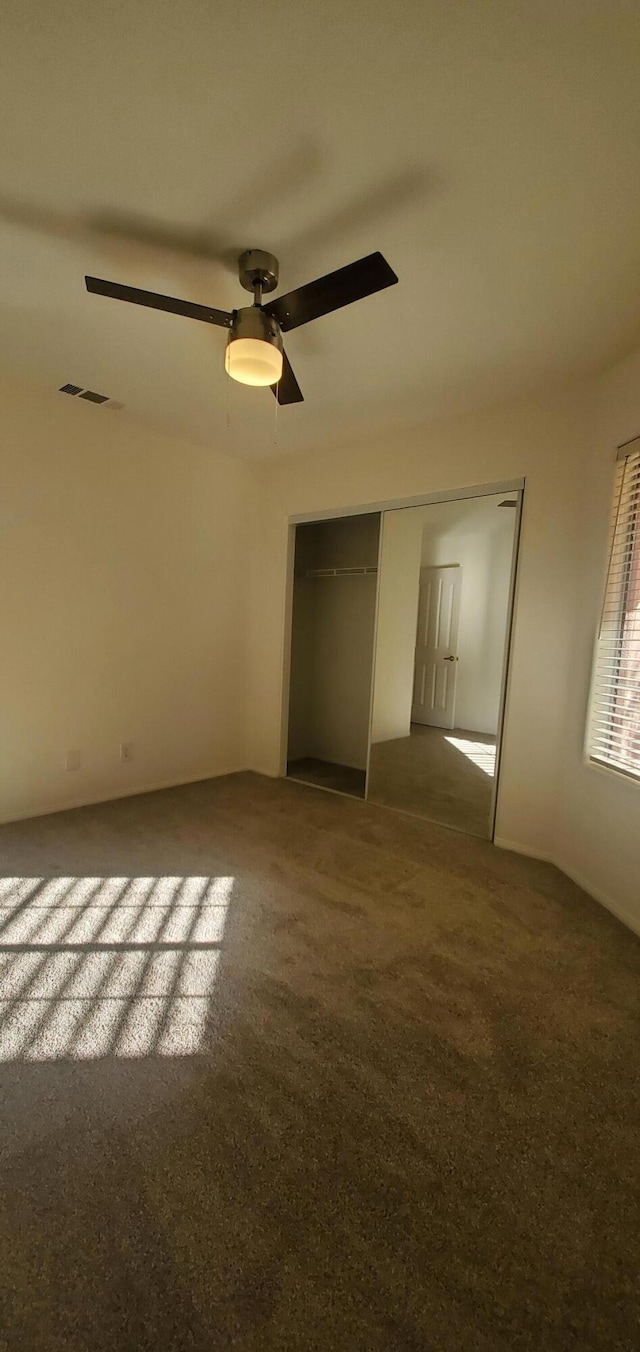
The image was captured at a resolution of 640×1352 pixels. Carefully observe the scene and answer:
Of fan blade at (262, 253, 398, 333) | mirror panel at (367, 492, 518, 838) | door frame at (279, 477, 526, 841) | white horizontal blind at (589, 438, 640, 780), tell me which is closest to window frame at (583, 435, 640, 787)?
white horizontal blind at (589, 438, 640, 780)

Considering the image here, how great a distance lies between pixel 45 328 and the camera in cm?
239

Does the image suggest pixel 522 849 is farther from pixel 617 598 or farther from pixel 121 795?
pixel 121 795

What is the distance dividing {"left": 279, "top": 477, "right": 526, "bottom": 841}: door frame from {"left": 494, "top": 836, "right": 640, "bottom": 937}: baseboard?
134 mm

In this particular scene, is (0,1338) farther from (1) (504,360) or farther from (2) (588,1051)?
(1) (504,360)

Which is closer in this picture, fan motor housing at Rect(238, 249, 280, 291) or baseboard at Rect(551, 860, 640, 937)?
fan motor housing at Rect(238, 249, 280, 291)

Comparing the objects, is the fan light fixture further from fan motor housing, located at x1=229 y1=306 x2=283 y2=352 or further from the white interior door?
the white interior door

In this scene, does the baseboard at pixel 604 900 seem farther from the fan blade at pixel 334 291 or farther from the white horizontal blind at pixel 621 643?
the fan blade at pixel 334 291

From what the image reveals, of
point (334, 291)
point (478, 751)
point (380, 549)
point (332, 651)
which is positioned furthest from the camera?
point (332, 651)

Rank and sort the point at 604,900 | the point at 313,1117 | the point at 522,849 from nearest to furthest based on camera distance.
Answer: the point at 313,1117 < the point at 604,900 < the point at 522,849

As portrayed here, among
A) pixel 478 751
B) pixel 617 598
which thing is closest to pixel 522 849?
pixel 478 751

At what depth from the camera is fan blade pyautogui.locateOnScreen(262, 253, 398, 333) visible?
4.82 ft

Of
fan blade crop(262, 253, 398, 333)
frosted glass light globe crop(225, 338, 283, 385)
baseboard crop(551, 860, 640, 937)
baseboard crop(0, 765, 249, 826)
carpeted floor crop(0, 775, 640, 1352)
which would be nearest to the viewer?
carpeted floor crop(0, 775, 640, 1352)

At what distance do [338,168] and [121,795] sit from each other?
351cm

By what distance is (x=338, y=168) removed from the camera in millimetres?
1507
